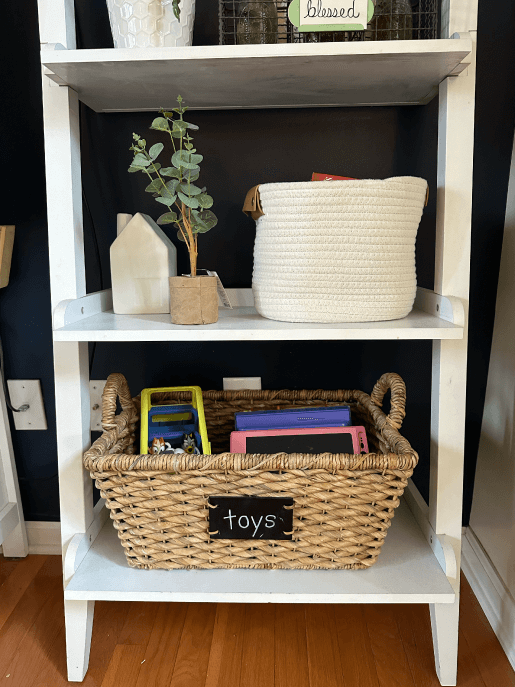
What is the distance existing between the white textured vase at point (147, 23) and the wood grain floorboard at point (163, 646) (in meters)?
1.05

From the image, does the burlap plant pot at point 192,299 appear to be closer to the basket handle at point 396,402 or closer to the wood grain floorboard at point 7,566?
the basket handle at point 396,402

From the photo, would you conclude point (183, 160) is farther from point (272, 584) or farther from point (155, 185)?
point (272, 584)

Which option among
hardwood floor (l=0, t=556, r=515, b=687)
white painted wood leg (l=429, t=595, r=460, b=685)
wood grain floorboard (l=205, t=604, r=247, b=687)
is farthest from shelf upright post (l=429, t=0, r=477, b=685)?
wood grain floorboard (l=205, t=604, r=247, b=687)

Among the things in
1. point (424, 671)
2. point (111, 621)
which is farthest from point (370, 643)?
point (111, 621)

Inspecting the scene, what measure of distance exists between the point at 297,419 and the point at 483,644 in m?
0.55

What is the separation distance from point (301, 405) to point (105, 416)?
42cm

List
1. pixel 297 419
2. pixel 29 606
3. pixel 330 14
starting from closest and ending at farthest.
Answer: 1. pixel 330 14
2. pixel 297 419
3. pixel 29 606

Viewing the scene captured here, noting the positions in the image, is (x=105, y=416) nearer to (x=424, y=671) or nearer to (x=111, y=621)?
(x=111, y=621)

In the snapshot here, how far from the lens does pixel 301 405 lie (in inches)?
47.0

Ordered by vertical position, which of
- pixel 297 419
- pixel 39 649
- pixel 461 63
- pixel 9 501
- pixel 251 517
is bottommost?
pixel 39 649

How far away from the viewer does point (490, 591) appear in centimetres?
114

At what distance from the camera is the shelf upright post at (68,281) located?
92 centimetres

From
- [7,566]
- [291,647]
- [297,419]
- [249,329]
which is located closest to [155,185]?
[249,329]

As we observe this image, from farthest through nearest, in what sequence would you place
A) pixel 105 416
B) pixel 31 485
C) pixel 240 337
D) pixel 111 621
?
pixel 31 485 → pixel 111 621 → pixel 105 416 → pixel 240 337
